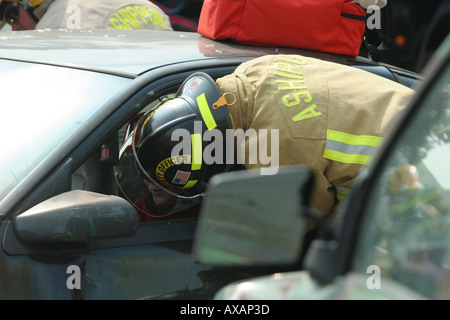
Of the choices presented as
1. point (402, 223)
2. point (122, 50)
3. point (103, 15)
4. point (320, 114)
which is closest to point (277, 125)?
point (320, 114)

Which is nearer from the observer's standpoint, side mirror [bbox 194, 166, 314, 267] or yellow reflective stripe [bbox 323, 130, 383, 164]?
side mirror [bbox 194, 166, 314, 267]

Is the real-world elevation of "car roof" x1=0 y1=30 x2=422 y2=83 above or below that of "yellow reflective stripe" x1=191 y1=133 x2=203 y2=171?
above

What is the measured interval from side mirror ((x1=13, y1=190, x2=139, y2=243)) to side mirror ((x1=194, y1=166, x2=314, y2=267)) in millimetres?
830

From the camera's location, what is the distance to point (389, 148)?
4.19ft

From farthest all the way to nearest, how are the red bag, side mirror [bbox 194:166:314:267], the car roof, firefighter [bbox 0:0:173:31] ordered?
1. firefighter [bbox 0:0:173:31]
2. the red bag
3. the car roof
4. side mirror [bbox 194:166:314:267]

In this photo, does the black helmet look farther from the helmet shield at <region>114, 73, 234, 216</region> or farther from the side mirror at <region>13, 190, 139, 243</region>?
the side mirror at <region>13, 190, 139, 243</region>

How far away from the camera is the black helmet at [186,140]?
2.34 metres

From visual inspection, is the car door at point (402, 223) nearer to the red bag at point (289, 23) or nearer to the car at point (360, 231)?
the car at point (360, 231)

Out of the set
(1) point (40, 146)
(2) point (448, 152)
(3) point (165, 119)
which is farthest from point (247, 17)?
(2) point (448, 152)

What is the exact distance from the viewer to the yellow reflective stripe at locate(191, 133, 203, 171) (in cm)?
233

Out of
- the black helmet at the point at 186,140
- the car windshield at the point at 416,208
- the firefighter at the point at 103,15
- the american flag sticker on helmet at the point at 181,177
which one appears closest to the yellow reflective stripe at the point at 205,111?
the black helmet at the point at 186,140

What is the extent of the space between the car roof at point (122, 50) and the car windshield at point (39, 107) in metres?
0.06

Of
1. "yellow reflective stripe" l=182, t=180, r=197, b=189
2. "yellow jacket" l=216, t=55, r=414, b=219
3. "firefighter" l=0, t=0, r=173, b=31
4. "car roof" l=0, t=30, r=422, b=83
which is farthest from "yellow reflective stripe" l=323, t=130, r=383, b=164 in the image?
"firefighter" l=0, t=0, r=173, b=31
